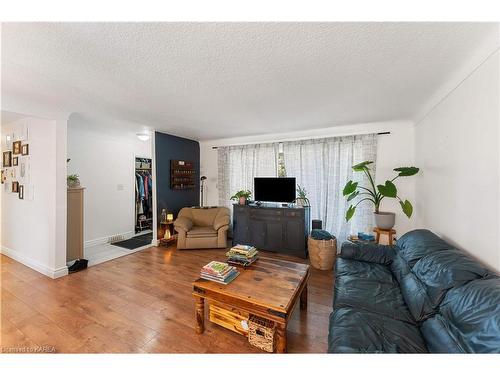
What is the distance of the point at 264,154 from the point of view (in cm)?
403

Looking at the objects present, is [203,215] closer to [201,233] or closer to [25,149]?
[201,233]

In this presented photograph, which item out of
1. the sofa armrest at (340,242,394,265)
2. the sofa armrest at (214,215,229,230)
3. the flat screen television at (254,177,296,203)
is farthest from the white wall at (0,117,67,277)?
the sofa armrest at (340,242,394,265)

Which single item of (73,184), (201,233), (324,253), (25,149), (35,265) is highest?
(25,149)

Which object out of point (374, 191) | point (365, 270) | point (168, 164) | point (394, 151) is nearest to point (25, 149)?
point (168, 164)

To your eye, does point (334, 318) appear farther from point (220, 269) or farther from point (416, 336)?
point (220, 269)

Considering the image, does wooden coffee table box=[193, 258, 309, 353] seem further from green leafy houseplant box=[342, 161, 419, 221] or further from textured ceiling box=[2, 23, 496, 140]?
textured ceiling box=[2, 23, 496, 140]

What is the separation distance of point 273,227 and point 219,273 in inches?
76.5

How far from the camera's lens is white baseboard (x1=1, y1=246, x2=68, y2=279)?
2.61 meters

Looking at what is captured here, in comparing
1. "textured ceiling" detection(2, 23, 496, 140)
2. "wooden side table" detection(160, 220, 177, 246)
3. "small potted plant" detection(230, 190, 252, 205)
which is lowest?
"wooden side table" detection(160, 220, 177, 246)

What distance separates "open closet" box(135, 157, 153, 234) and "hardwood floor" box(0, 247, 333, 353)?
2007 mm

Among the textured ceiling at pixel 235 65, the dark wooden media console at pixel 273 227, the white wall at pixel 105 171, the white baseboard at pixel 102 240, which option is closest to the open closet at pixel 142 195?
the white wall at pixel 105 171

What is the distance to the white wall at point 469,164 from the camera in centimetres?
131

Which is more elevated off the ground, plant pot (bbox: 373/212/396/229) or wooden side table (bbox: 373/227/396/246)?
plant pot (bbox: 373/212/396/229)

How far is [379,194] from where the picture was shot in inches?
116
